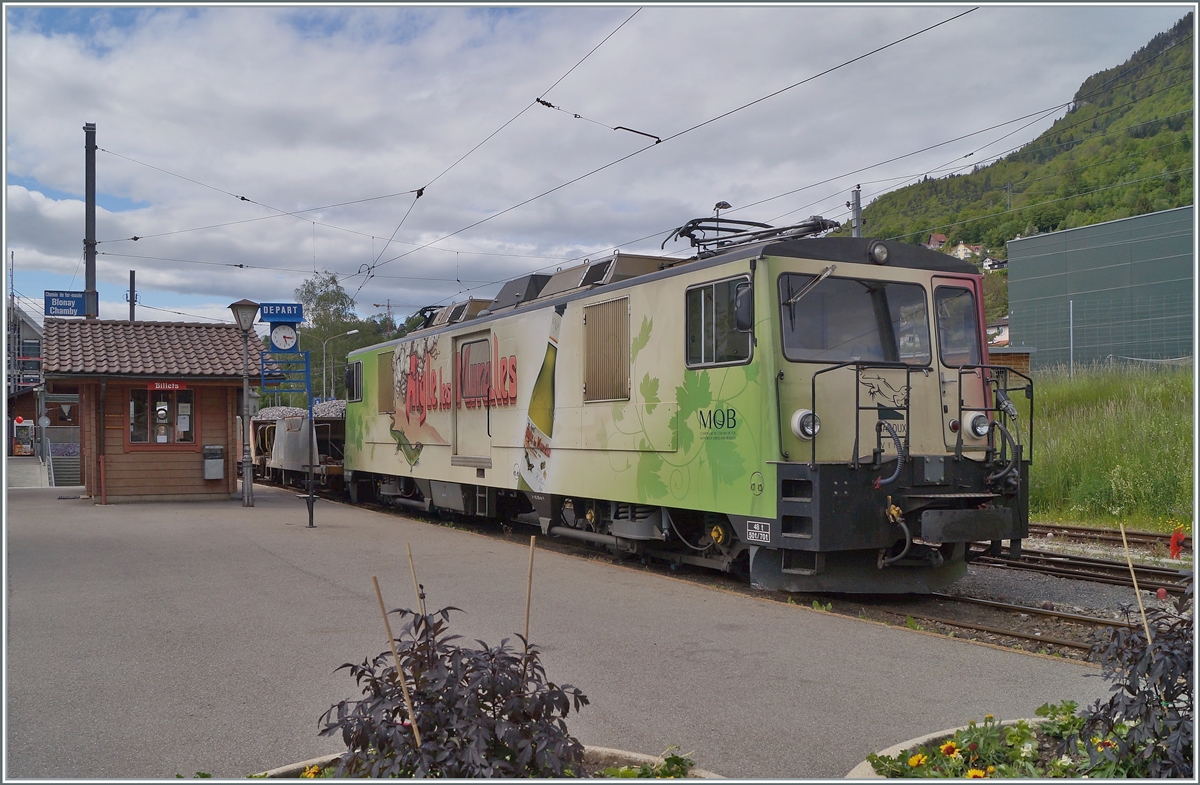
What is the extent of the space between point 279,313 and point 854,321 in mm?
12570

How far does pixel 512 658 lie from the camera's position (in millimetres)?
3738

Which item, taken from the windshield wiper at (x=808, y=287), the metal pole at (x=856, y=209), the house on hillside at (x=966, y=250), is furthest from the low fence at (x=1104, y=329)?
the windshield wiper at (x=808, y=287)

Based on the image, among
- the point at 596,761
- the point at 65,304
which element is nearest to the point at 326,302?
the point at 65,304

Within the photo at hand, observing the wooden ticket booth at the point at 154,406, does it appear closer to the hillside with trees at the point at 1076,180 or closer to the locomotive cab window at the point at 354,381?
the locomotive cab window at the point at 354,381

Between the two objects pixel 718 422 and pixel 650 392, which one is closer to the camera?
pixel 718 422

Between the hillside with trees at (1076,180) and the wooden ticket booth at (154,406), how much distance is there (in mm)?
18029

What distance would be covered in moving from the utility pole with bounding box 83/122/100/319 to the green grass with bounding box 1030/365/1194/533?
20.4 metres

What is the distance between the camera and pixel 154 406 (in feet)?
61.9

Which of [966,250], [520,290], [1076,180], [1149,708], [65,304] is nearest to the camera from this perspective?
[1149,708]

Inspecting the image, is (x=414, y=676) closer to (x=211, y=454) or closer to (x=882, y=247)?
(x=882, y=247)

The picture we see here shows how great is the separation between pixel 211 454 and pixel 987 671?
→ 16674 mm

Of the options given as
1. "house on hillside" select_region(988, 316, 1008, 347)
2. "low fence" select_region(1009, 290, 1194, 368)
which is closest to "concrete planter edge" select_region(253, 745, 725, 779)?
"low fence" select_region(1009, 290, 1194, 368)

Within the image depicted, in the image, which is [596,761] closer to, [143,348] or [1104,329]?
[143,348]

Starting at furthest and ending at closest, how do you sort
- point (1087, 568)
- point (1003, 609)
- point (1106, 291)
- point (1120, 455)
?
point (1106, 291) → point (1120, 455) → point (1087, 568) → point (1003, 609)
